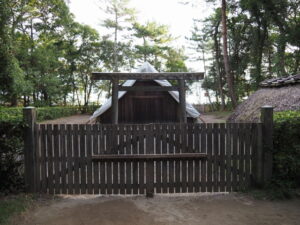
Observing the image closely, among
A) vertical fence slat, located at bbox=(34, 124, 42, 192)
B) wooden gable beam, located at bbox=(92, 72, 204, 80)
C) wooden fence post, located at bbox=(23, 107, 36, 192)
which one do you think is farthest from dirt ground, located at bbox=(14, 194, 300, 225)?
wooden gable beam, located at bbox=(92, 72, 204, 80)

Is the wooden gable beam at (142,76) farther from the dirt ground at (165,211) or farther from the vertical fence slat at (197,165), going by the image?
the dirt ground at (165,211)

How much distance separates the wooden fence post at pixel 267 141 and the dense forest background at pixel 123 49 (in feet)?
37.9

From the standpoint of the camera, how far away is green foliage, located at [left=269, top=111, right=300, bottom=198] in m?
3.84

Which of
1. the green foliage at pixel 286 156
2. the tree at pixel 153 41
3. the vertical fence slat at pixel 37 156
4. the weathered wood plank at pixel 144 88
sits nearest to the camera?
the green foliage at pixel 286 156

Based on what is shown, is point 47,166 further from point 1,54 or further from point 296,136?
point 1,54

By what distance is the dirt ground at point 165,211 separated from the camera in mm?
3115

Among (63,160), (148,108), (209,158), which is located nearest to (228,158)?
(209,158)

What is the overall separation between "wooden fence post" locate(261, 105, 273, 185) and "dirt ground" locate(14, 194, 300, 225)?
1.86 feet

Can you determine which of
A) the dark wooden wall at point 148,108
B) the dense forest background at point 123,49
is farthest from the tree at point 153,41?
the dark wooden wall at point 148,108

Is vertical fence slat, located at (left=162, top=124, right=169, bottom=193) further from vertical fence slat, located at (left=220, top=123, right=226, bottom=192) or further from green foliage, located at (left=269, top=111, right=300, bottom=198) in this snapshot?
green foliage, located at (left=269, top=111, right=300, bottom=198)

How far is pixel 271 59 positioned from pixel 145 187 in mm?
27276

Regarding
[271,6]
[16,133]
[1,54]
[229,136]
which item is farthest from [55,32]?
[229,136]

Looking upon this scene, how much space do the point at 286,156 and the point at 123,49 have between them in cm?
3059

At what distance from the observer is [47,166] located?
158 inches
